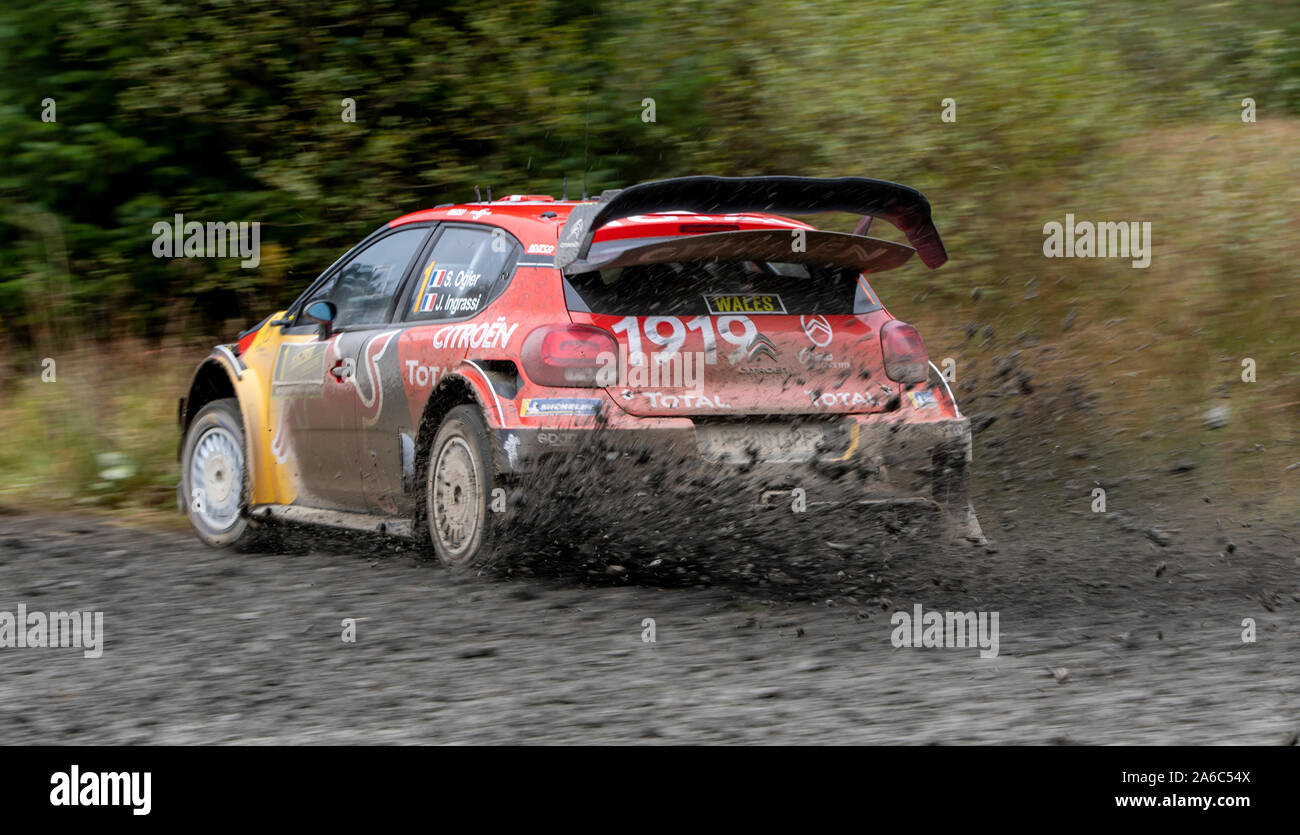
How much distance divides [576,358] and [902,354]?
1.49 m

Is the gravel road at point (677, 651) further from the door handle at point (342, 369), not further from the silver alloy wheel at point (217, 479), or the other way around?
the door handle at point (342, 369)

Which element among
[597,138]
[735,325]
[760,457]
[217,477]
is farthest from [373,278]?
[597,138]

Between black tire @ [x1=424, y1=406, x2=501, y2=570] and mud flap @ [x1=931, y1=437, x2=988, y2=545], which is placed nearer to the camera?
black tire @ [x1=424, y1=406, x2=501, y2=570]

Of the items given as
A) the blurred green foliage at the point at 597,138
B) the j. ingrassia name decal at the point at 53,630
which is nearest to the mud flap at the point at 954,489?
the j. ingrassia name decal at the point at 53,630

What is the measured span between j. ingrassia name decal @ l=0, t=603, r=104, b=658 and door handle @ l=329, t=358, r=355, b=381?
67.6 inches

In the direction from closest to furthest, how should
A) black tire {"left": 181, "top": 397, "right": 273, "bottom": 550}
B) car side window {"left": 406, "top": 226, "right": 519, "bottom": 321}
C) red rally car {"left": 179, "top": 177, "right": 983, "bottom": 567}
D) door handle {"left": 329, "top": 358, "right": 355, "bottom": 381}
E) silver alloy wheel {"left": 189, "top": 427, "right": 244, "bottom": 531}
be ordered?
red rally car {"left": 179, "top": 177, "right": 983, "bottom": 567} → car side window {"left": 406, "top": 226, "right": 519, "bottom": 321} → door handle {"left": 329, "top": 358, "right": 355, "bottom": 381} → black tire {"left": 181, "top": 397, "right": 273, "bottom": 550} → silver alloy wheel {"left": 189, "top": 427, "right": 244, "bottom": 531}

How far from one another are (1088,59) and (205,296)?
7637mm

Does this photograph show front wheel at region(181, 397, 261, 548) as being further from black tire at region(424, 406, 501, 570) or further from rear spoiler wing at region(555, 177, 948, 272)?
rear spoiler wing at region(555, 177, 948, 272)

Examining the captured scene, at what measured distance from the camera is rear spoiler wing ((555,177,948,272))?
6598 mm

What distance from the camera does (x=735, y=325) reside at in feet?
22.5

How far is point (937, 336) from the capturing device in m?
11.4

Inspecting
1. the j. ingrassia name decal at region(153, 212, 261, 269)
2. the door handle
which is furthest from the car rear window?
the j. ingrassia name decal at region(153, 212, 261, 269)

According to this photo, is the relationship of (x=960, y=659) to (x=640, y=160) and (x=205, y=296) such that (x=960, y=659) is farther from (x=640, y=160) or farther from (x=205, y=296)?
(x=205, y=296)

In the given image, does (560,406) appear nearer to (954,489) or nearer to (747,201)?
(747,201)
